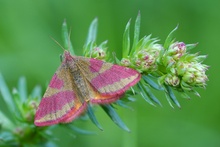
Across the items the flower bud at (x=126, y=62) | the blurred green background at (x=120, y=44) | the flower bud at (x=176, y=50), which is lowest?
the blurred green background at (x=120, y=44)

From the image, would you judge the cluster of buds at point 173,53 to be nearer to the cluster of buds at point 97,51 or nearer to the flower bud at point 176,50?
the flower bud at point 176,50

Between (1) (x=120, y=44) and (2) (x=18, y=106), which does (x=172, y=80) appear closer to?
(2) (x=18, y=106)

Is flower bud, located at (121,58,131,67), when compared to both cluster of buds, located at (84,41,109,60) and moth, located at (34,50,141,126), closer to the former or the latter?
moth, located at (34,50,141,126)

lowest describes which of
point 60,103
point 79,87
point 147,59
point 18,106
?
point 18,106

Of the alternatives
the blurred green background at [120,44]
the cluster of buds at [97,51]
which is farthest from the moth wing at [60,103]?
the blurred green background at [120,44]

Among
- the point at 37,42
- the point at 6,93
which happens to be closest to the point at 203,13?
the point at 37,42

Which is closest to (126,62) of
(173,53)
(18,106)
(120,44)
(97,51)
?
(97,51)

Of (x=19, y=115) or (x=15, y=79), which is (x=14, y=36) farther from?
(x=19, y=115)
